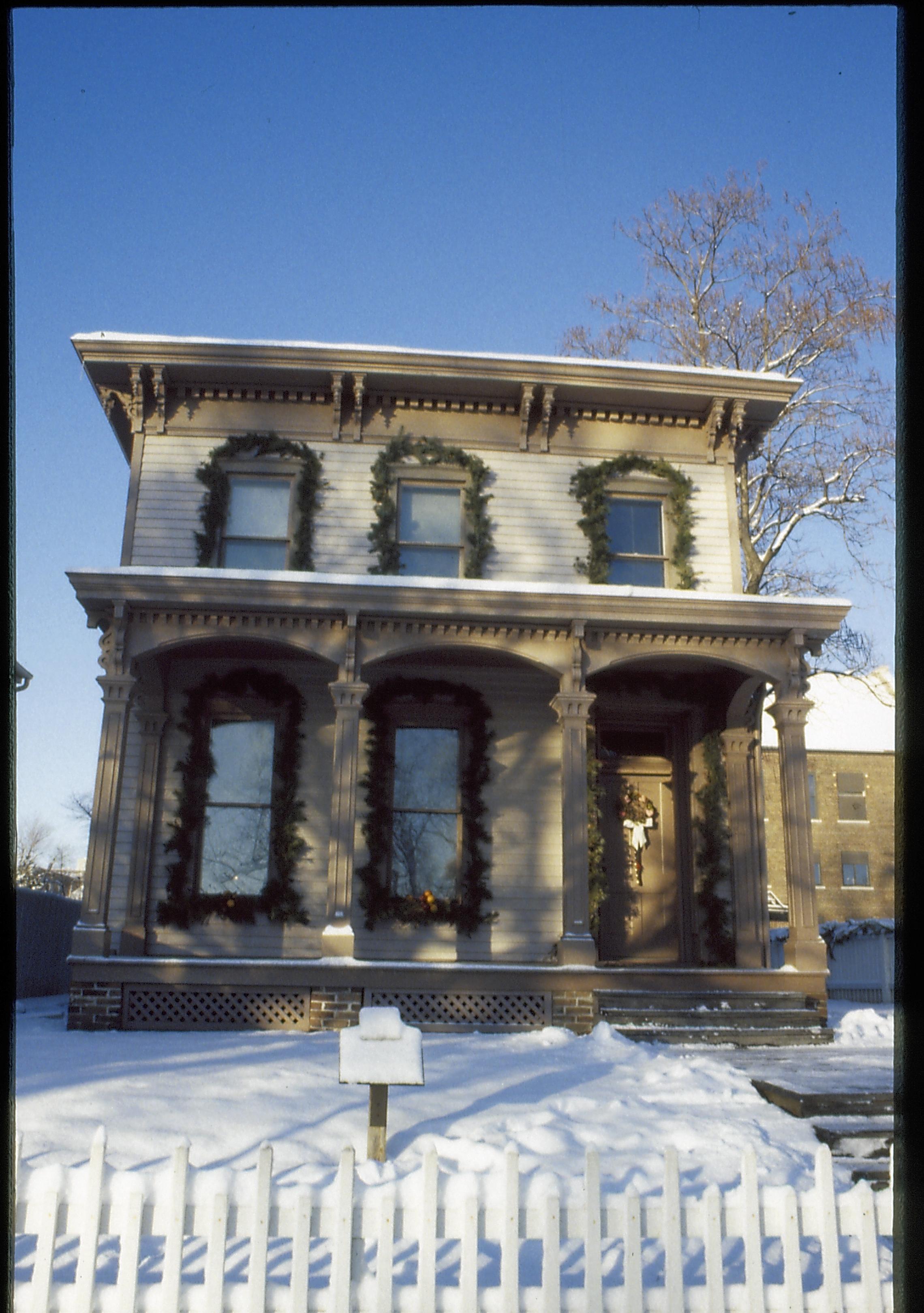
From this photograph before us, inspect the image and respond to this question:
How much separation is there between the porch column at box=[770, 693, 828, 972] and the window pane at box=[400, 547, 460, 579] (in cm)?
424

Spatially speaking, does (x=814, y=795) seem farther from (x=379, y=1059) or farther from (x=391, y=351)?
(x=379, y=1059)

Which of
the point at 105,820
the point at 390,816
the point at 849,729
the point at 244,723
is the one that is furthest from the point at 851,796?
the point at 105,820

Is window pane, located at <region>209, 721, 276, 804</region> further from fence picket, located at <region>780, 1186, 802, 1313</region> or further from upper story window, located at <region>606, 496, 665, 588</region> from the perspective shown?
fence picket, located at <region>780, 1186, 802, 1313</region>

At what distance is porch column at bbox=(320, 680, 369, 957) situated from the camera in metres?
10.7

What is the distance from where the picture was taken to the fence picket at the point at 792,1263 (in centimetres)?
361

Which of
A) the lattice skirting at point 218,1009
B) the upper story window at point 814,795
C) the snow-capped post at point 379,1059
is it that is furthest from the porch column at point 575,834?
the upper story window at point 814,795

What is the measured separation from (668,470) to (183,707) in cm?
663

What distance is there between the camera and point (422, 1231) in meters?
3.44

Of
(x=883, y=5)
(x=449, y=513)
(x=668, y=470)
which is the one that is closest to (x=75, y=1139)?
(x=883, y=5)

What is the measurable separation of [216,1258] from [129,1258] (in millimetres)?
269

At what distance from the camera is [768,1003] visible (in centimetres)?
1063

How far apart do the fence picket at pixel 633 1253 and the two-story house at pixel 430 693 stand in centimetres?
723

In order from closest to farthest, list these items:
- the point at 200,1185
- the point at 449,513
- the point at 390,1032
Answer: the point at 200,1185 → the point at 390,1032 → the point at 449,513

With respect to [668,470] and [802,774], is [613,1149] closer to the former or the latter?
[802,774]
